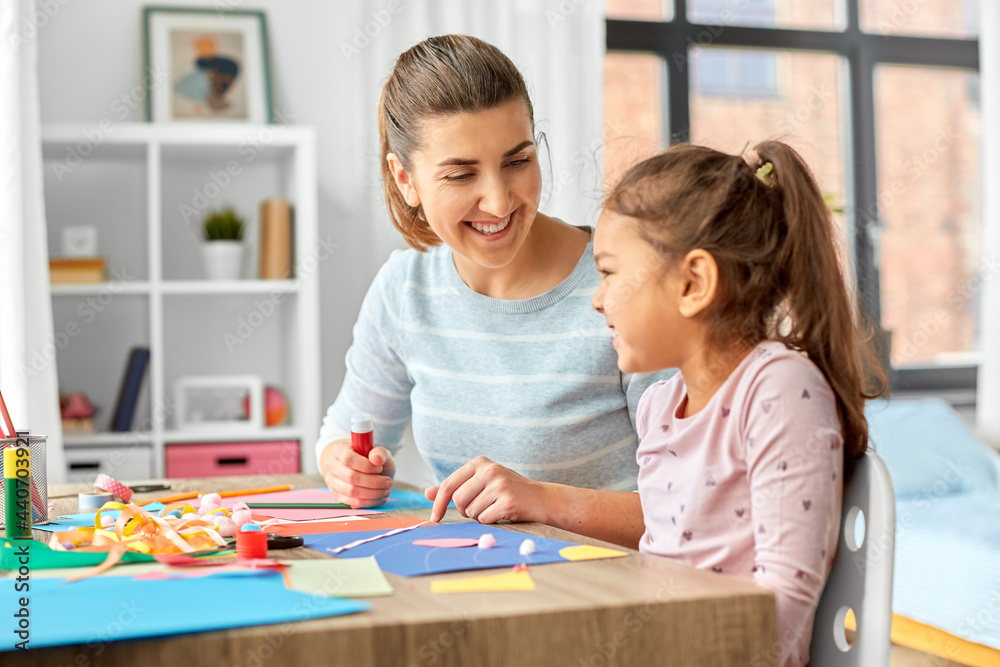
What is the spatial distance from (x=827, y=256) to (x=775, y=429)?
8.0 inches

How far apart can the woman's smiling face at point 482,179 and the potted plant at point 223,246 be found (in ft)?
4.73

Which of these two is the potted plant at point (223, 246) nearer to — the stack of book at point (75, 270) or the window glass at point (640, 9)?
the stack of book at point (75, 270)

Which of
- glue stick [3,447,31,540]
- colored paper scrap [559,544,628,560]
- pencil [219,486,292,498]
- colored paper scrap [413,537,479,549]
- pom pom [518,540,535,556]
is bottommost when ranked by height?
pencil [219,486,292,498]

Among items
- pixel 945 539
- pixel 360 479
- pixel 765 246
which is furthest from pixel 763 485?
pixel 945 539

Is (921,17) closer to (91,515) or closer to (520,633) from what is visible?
(91,515)

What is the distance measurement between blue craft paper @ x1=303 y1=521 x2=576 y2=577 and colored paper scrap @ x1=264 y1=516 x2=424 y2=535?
3cm

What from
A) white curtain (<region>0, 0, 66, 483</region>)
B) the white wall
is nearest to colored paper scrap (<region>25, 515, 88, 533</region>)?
white curtain (<region>0, 0, 66, 483</region>)

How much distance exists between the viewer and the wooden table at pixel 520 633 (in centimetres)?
59

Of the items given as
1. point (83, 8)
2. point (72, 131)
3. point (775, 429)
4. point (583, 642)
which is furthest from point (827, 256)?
point (83, 8)

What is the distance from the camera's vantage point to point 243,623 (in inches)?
23.7

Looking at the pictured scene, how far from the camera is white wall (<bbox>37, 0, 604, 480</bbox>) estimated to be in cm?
296

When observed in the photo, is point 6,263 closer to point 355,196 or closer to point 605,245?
point 355,196

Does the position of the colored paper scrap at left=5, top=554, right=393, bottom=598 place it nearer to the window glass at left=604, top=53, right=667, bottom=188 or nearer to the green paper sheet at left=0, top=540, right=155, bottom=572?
the green paper sheet at left=0, top=540, right=155, bottom=572

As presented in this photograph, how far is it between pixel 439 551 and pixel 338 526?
0.21 metres
